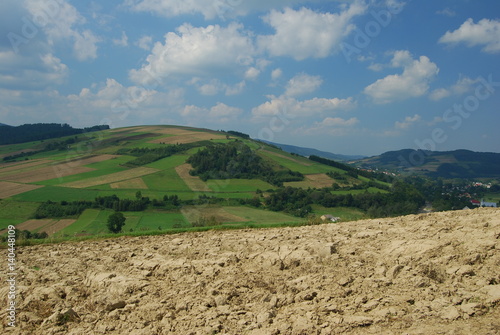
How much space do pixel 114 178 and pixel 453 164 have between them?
16168 cm

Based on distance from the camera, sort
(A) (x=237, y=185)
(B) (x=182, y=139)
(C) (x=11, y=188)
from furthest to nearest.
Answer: (B) (x=182, y=139), (A) (x=237, y=185), (C) (x=11, y=188)

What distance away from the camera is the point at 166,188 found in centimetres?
5594

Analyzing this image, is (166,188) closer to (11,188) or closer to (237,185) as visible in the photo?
(237,185)

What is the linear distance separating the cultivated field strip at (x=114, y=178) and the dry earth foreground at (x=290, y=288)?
2030 inches

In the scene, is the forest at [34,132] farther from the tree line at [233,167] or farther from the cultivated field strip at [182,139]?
the tree line at [233,167]

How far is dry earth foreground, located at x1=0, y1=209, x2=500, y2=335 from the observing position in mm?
5109

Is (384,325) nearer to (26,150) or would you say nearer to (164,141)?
(164,141)

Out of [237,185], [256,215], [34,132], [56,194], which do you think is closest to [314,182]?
[237,185]

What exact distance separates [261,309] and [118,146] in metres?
91.1

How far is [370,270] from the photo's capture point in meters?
6.62

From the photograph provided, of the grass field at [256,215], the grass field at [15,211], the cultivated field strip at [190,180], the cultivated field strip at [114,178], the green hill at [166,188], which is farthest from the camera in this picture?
the cultivated field strip at [190,180]

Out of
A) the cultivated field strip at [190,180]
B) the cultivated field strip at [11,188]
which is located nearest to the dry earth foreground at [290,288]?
the cultivated field strip at [190,180]

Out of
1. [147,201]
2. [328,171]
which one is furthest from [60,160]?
[328,171]

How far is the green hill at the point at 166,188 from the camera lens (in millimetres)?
41312
